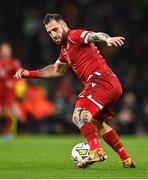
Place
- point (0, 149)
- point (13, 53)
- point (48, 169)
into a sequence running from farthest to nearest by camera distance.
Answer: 1. point (13, 53)
2. point (0, 149)
3. point (48, 169)

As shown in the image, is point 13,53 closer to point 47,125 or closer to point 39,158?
point 47,125

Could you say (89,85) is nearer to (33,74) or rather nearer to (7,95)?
Answer: (33,74)

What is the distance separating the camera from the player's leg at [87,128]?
10.8m

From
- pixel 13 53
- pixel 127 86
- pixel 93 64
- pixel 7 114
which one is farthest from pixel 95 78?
pixel 13 53

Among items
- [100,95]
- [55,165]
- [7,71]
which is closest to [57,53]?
[7,71]

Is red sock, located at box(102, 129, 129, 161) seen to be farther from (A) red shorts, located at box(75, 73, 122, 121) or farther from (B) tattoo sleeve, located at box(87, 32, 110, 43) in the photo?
(B) tattoo sleeve, located at box(87, 32, 110, 43)

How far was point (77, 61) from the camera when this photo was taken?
11.4 meters

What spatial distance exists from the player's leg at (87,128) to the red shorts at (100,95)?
0.04 ft

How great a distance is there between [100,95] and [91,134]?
1.84ft

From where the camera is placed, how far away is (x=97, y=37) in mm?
10820

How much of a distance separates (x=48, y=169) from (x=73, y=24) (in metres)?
14.4

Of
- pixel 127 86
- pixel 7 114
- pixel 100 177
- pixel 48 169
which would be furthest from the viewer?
pixel 127 86

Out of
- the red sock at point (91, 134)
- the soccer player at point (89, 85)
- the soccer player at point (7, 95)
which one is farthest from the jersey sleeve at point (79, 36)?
the soccer player at point (7, 95)

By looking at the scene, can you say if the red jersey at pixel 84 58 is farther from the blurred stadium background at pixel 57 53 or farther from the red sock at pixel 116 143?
the blurred stadium background at pixel 57 53
